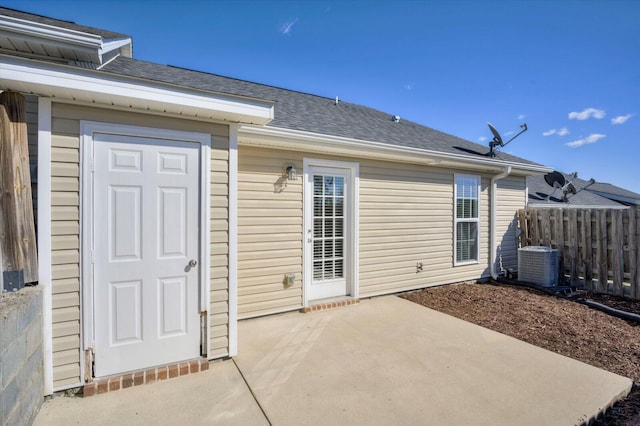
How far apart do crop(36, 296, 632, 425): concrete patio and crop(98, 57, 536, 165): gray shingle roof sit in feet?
9.37

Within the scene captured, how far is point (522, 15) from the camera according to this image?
569 cm

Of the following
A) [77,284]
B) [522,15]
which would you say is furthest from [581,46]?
[77,284]

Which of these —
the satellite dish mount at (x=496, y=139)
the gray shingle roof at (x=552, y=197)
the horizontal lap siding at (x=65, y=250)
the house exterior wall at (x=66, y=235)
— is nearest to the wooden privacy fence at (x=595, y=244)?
the satellite dish mount at (x=496, y=139)

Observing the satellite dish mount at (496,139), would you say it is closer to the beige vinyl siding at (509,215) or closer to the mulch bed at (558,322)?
the beige vinyl siding at (509,215)

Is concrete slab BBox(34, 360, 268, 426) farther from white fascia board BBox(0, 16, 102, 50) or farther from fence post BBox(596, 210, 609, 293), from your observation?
fence post BBox(596, 210, 609, 293)

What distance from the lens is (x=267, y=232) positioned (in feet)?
13.8

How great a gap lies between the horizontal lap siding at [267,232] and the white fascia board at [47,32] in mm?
1823

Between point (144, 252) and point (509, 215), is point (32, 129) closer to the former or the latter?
point (144, 252)

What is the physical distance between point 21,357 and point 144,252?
3.26ft

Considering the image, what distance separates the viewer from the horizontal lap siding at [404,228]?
5051 mm

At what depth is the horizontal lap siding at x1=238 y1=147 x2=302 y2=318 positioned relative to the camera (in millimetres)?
Result: 4055

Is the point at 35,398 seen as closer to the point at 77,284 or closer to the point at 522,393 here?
the point at 77,284

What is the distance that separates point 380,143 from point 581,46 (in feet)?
19.9

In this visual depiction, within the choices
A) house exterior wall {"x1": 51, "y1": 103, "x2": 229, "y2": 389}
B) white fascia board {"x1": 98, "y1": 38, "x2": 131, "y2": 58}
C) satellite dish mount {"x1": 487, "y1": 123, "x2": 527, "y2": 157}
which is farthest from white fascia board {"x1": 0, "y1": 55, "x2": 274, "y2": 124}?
satellite dish mount {"x1": 487, "y1": 123, "x2": 527, "y2": 157}
